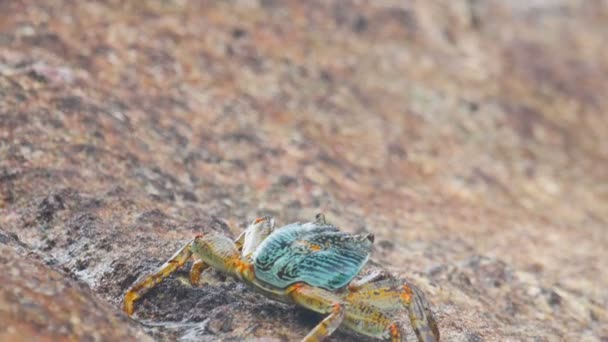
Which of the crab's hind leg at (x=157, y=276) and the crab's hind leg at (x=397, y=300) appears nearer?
the crab's hind leg at (x=397, y=300)

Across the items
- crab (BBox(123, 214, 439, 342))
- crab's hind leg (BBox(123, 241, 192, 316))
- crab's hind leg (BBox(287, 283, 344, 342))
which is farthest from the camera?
crab's hind leg (BBox(123, 241, 192, 316))

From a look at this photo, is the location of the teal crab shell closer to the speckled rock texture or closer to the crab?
the crab

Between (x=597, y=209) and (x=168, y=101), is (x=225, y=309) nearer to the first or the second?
(x=168, y=101)

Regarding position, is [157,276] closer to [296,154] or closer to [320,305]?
[320,305]

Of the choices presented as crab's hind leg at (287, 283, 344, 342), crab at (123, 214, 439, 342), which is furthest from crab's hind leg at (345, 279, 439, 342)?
crab's hind leg at (287, 283, 344, 342)

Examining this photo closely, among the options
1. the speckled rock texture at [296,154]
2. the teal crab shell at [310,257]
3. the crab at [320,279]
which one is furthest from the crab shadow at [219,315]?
the teal crab shell at [310,257]

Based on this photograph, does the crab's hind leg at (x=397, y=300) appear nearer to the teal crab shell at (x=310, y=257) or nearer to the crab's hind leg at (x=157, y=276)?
the teal crab shell at (x=310, y=257)
